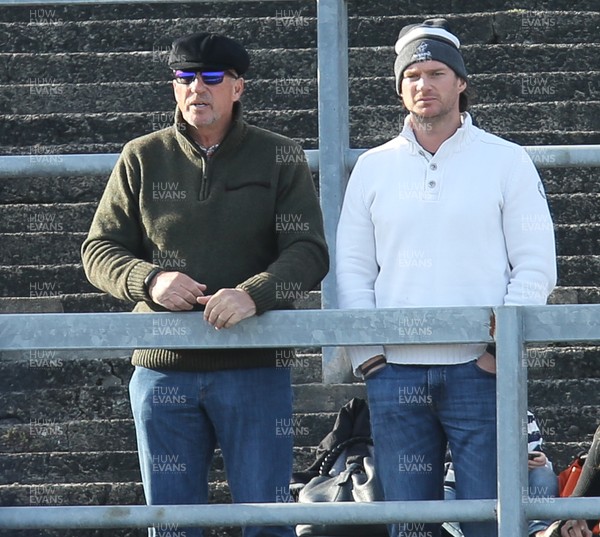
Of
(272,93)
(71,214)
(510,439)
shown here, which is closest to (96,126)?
(71,214)

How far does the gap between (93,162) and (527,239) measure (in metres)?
1.47

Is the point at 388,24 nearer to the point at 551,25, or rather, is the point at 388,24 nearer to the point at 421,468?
the point at 551,25

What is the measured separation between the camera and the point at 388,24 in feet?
21.2

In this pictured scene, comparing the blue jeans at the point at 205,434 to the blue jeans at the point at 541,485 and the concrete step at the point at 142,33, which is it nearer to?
the blue jeans at the point at 541,485

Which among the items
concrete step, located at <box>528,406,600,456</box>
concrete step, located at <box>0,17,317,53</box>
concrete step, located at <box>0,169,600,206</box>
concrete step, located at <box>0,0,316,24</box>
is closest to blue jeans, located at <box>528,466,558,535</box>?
concrete step, located at <box>528,406,600,456</box>

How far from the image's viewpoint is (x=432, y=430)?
4.00m

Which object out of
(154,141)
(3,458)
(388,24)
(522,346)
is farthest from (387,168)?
(388,24)

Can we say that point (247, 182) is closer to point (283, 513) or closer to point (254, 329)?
point (254, 329)

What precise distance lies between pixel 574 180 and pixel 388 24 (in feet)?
3.49

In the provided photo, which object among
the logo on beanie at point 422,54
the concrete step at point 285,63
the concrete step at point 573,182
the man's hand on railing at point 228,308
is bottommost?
the man's hand on railing at point 228,308

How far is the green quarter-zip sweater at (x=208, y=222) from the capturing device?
160 inches

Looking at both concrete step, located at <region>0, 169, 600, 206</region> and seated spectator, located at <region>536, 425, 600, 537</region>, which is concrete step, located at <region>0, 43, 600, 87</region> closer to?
concrete step, located at <region>0, 169, 600, 206</region>

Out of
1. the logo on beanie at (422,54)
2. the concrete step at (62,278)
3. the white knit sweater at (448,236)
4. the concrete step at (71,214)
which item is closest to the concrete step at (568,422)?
the concrete step at (62,278)

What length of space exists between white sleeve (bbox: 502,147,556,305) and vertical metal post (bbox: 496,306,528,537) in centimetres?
53
